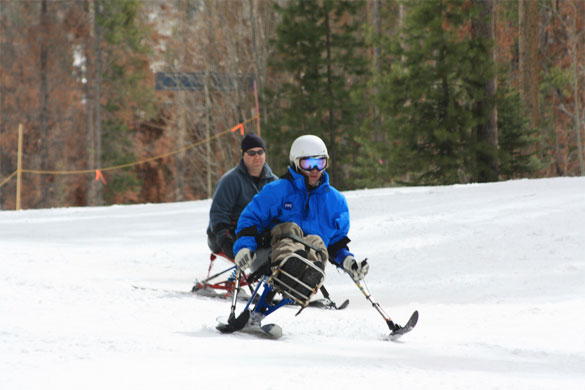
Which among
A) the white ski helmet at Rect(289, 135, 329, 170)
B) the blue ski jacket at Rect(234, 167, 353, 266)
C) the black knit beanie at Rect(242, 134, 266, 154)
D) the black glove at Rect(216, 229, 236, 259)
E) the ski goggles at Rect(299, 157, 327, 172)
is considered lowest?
the black glove at Rect(216, 229, 236, 259)

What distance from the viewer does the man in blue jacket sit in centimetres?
421

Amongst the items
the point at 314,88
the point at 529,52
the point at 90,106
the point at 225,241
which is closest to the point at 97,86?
the point at 90,106

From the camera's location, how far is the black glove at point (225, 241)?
223 inches

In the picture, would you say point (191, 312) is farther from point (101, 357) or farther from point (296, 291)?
point (101, 357)

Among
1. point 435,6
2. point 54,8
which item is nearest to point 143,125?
point 54,8

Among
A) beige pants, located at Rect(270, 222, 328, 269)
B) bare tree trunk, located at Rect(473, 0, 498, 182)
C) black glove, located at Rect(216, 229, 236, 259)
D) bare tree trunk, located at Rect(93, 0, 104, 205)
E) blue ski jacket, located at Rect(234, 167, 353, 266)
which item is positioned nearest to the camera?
beige pants, located at Rect(270, 222, 328, 269)

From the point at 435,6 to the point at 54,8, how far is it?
78.9ft

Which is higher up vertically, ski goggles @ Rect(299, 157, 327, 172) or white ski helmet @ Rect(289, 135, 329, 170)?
white ski helmet @ Rect(289, 135, 329, 170)

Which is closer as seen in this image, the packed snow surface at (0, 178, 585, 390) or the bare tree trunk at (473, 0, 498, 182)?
the packed snow surface at (0, 178, 585, 390)

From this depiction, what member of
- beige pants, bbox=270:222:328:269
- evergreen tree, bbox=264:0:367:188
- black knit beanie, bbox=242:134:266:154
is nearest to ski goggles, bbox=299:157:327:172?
beige pants, bbox=270:222:328:269

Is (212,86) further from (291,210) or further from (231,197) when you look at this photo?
(291,210)

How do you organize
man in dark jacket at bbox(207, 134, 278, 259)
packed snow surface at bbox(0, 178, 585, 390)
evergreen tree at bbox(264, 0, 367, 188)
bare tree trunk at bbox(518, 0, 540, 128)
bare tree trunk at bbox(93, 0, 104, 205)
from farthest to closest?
bare tree trunk at bbox(93, 0, 104, 205) < evergreen tree at bbox(264, 0, 367, 188) < bare tree trunk at bbox(518, 0, 540, 128) < man in dark jacket at bbox(207, 134, 278, 259) < packed snow surface at bbox(0, 178, 585, 390)

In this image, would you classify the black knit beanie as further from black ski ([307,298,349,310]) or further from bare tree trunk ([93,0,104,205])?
bare tree trunk ([93,0,104,205])

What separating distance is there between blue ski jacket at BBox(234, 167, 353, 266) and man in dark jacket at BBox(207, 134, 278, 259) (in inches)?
60.2
